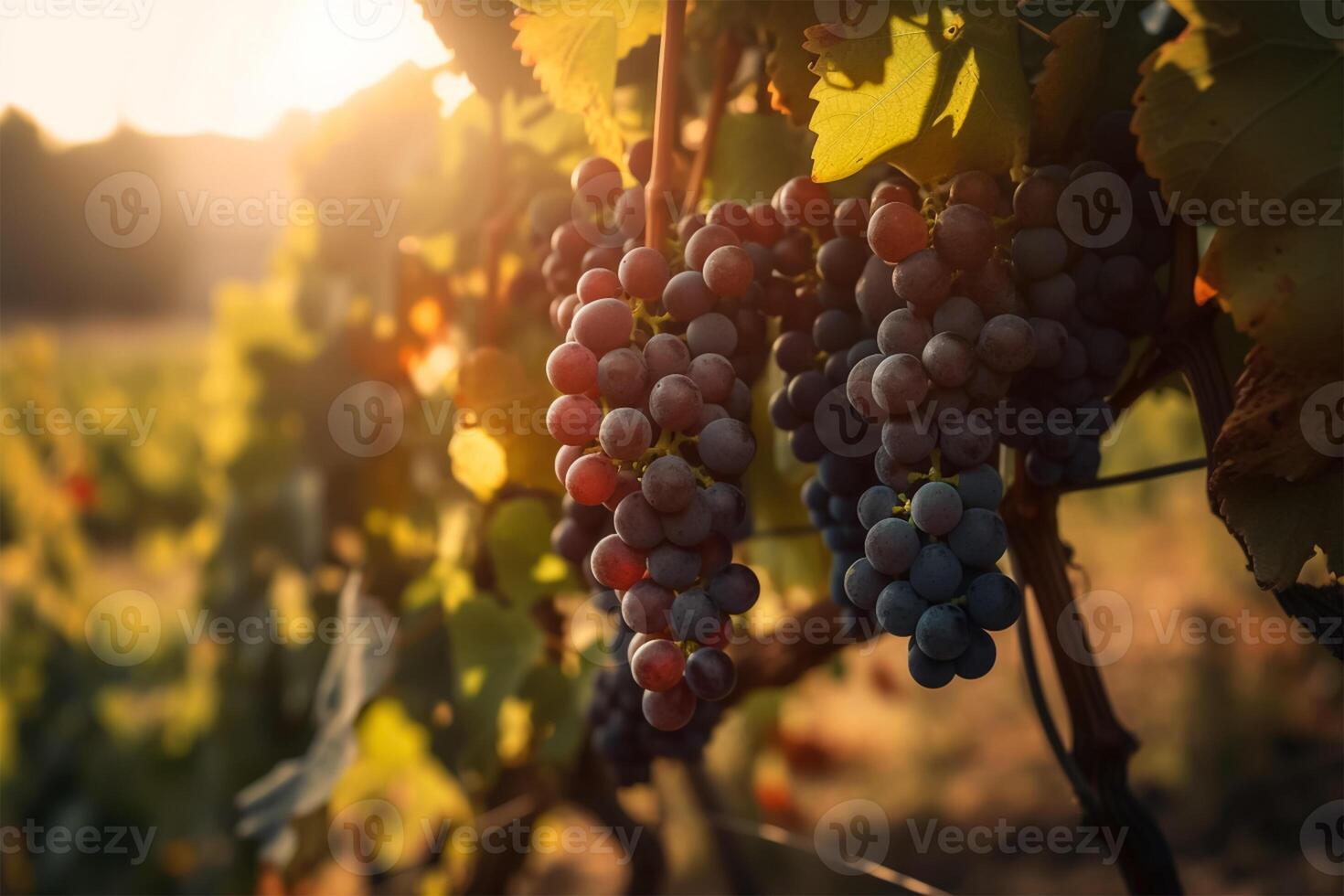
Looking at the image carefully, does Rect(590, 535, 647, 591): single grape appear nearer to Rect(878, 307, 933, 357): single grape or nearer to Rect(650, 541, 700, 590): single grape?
Rect(650, 541, 700, 590): single grape

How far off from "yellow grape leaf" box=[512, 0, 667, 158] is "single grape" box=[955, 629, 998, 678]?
0.40m

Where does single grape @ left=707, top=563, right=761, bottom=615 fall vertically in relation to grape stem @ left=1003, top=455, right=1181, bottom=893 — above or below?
above

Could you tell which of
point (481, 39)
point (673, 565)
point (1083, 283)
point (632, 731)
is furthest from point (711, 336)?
point (632, 731)

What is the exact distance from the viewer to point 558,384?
0.53 metres

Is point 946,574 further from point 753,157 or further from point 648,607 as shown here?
point 753,157

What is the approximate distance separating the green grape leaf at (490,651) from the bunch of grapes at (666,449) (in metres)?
0.53

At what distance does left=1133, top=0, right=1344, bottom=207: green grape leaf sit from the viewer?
48 centimetres

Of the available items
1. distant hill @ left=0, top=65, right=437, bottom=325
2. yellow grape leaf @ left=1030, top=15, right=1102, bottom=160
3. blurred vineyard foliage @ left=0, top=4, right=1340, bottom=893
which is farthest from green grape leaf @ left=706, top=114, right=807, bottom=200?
distant hill @ left=0, top=65, right=437, bottom=325

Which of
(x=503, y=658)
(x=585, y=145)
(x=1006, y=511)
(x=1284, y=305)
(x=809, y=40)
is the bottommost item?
(x=503, y=658)

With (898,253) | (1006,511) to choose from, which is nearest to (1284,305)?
(898,253)

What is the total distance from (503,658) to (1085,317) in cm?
73

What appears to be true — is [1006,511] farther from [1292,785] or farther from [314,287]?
[1292,785]

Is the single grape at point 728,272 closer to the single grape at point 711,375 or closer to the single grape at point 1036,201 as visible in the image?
the single grape at point 711,375

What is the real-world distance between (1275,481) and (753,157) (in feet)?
1.49
